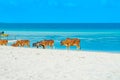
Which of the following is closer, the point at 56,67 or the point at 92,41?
the point at 56,67

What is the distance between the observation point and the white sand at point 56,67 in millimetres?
11773

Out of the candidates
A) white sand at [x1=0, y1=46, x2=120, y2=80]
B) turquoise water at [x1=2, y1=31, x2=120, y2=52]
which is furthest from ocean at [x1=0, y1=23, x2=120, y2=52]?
white sand at [x1=0, y1=46, x2=120, y2=80]

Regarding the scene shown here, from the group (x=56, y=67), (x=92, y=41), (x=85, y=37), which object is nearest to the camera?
(x=56, y=67)

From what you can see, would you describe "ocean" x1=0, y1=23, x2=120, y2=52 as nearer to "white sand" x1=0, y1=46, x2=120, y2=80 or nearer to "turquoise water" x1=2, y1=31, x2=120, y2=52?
"turquoise water" x1=2, y1=31, x2=120, y2=52

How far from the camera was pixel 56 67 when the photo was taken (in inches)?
534

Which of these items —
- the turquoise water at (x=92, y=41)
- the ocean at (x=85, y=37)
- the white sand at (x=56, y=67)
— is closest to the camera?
the white sand at (x=56, y=67)

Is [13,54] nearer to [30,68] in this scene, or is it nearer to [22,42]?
[30,68]

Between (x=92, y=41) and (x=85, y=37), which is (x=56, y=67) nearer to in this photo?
(x=92, y=41)

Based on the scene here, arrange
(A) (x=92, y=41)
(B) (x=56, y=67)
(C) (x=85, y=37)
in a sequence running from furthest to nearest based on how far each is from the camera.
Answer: (C) (x=85, y=37)
(A) (x=92, y=41)
(B) (x=56, y=67)

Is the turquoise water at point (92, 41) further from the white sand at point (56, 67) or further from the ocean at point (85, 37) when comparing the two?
the white sand at point (56, 67)

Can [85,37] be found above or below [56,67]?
below

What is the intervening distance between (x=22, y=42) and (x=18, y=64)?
41.8ft

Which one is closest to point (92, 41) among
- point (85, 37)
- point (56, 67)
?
point (85, 37)

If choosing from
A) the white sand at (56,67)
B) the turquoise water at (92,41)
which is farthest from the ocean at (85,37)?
the white sand at (56,67)
